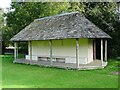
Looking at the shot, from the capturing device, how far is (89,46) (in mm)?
22438

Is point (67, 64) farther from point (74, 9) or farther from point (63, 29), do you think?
point (74, 9)

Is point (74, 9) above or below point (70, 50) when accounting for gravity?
above

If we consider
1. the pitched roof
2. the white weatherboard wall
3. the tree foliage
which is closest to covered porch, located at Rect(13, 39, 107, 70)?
the white weatherboard wall

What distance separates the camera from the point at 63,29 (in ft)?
68.5

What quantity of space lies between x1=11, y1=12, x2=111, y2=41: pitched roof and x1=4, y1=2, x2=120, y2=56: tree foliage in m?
5.44

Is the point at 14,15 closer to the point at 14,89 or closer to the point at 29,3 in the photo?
Result: the point at 29,3

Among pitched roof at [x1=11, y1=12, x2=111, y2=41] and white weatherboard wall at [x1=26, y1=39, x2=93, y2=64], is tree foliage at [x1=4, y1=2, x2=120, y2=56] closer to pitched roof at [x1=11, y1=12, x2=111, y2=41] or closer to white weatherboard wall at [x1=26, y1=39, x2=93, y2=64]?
white weatherboard wall at [x1=26, y1=39, x2=93, y2=64]

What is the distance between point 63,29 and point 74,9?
14687 millimetres

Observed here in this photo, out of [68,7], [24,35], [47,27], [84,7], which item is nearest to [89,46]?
[47,27]

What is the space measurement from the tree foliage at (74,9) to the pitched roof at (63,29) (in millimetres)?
5438

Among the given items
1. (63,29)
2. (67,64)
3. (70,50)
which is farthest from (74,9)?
(67,64)

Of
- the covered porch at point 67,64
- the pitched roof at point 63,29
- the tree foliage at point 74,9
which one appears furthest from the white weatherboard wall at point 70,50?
the tree foliage at point 74,9

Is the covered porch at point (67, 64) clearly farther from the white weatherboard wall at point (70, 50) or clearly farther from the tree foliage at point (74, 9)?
the tree foliage at point (74, 9)

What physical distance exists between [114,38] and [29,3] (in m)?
13.6
